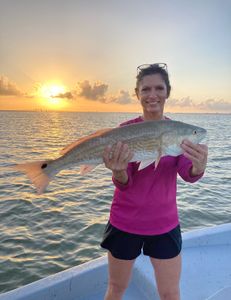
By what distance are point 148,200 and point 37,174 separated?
4.48 feet

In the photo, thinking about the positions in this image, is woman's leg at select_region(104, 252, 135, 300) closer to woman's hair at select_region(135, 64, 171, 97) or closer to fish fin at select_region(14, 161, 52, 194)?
fish fin at select_region(14, 161, 52, 194)

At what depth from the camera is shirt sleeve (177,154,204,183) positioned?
143 inches

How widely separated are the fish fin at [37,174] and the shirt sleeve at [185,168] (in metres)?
1.51

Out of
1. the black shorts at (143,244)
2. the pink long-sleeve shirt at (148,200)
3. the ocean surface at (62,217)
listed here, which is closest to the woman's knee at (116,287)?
the black shorts at (143,244)

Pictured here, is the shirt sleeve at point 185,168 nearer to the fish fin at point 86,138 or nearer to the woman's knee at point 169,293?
the fish fin at point 86,138

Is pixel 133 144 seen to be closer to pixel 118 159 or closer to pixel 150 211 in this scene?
pixel 118 159

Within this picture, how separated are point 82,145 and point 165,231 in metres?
1.35

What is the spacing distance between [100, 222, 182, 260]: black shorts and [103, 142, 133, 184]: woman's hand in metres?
0.63

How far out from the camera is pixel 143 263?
5.35m

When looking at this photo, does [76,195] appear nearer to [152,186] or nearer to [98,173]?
[98,173]

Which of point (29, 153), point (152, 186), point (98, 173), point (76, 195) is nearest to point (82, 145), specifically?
point (152, 186)

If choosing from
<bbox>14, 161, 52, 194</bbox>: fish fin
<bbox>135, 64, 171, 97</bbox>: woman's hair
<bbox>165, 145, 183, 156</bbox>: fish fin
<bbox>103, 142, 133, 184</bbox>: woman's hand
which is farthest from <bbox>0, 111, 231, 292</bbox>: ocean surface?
<bbox>165, 145, 183, 156</bbox>: fish fin

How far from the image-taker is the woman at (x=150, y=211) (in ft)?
11.6

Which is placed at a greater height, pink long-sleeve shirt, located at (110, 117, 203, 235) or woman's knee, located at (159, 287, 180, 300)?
pink long-sleeve shirt, located at (110, 117, 203, 235)
